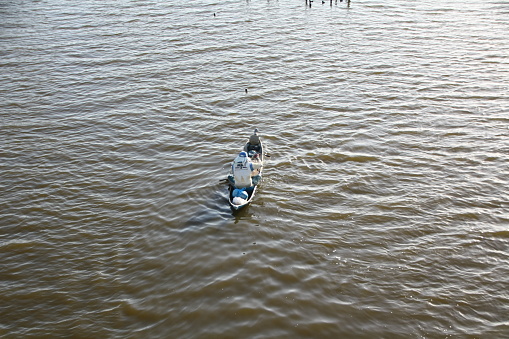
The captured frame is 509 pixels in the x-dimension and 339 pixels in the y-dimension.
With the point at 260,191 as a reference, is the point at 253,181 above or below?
above

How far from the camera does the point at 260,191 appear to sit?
1650 cm

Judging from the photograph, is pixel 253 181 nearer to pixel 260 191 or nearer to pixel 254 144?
pixel 260 191

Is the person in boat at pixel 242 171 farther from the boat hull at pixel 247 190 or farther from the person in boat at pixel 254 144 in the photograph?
the person in boat at pixel 254 144

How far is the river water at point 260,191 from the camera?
1158cm

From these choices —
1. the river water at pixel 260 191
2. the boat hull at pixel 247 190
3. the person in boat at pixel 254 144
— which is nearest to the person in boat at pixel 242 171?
the boat hull at pixel 247 190

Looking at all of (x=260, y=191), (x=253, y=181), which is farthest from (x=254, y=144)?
(x=260, y=191)

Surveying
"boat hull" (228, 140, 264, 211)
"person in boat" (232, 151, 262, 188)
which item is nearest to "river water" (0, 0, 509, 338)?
"boat hull" (228, 140, 264, 211)

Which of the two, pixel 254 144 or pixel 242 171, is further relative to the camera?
pixel 254 144

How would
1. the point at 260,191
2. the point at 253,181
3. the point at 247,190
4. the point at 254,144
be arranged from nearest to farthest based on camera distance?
the point at 247,190 → the point at 253,181 → the point at 260,191 → the point at 254,144

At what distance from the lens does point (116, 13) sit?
45.1 meters

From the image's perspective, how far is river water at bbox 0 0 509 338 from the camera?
38.0ft

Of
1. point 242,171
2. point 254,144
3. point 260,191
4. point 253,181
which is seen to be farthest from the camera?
point 254,144

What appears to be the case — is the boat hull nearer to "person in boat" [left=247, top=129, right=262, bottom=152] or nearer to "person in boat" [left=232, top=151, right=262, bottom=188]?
"person in boat" [left=232, top=151, right=262, bottom=188]

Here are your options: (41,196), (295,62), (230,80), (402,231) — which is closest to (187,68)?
(230,80)
